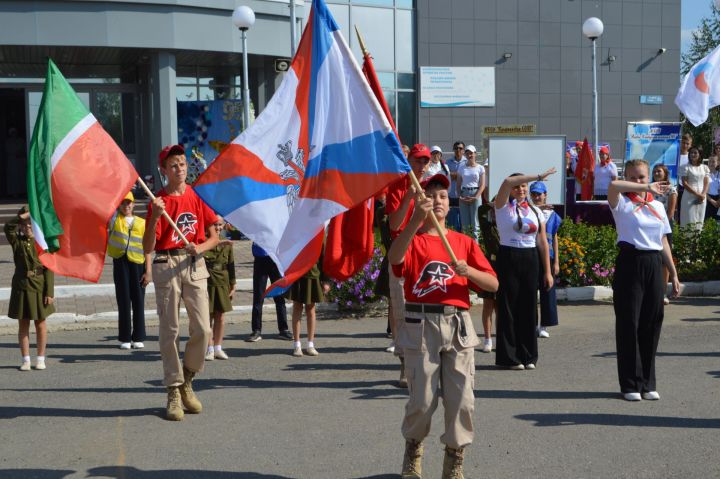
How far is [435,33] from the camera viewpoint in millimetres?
32562

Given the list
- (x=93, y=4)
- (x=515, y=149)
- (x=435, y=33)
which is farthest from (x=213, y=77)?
(x=515, y=149)

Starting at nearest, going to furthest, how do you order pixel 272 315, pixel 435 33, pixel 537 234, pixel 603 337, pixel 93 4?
pixel 537 234 → pixel 603 337 → pixel 272 315 → pixel 93 4 → pixel 435 33

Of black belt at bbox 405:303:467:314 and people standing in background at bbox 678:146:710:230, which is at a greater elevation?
people standing in background at bbox 678:146:710:230

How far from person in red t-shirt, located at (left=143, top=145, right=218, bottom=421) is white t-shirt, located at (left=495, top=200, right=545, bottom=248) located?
3.03 m

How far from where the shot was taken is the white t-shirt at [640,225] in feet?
25.8

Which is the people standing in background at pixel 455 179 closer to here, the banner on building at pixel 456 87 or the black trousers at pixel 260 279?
the black trousers at pixel 260 279

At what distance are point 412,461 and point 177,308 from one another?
2.53 m

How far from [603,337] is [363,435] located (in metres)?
4.88

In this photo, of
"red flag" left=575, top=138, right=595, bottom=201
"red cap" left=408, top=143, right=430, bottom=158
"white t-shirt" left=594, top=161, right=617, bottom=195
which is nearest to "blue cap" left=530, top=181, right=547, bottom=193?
"red cap" left=408, top=143, right=430, bottom=158

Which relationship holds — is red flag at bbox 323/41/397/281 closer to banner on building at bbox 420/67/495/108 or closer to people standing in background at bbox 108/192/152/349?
people standing in background at bbox 108/192/152/349

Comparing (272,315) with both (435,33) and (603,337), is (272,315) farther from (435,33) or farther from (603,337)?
(435,33)

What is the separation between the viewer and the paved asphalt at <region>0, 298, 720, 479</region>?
6238mm

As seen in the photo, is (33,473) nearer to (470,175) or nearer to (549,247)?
(549,247)

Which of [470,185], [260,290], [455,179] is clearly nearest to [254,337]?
[260,290]
